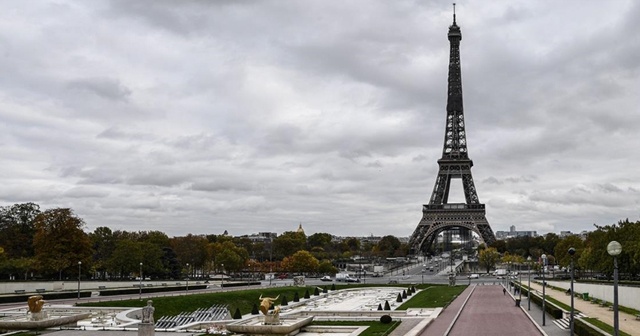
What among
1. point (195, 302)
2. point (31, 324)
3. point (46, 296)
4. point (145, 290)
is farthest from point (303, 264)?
point (31, 324)

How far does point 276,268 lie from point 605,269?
266 feet

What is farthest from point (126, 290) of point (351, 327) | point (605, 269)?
point (605, 269)

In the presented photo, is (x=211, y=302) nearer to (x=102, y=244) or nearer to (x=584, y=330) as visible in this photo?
(x=584, y=330)

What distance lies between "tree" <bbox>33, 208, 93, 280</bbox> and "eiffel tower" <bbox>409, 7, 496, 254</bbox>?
7673 centimetres

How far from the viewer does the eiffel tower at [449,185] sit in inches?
5172

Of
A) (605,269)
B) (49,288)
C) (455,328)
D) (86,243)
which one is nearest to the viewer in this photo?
(455,328)

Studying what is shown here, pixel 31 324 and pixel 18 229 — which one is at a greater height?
pixel 18 229

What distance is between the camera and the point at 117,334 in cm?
3394

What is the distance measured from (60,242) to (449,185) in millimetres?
89170

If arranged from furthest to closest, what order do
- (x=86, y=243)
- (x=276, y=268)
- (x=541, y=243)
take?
(x=541, y=243) → (x=276, y=268) → (x=86, y=243)

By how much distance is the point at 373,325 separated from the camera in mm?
38469

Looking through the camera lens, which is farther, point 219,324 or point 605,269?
point 605,269

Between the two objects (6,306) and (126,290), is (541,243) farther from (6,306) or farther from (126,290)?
(6,306)

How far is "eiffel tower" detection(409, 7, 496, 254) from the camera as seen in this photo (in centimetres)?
13138
